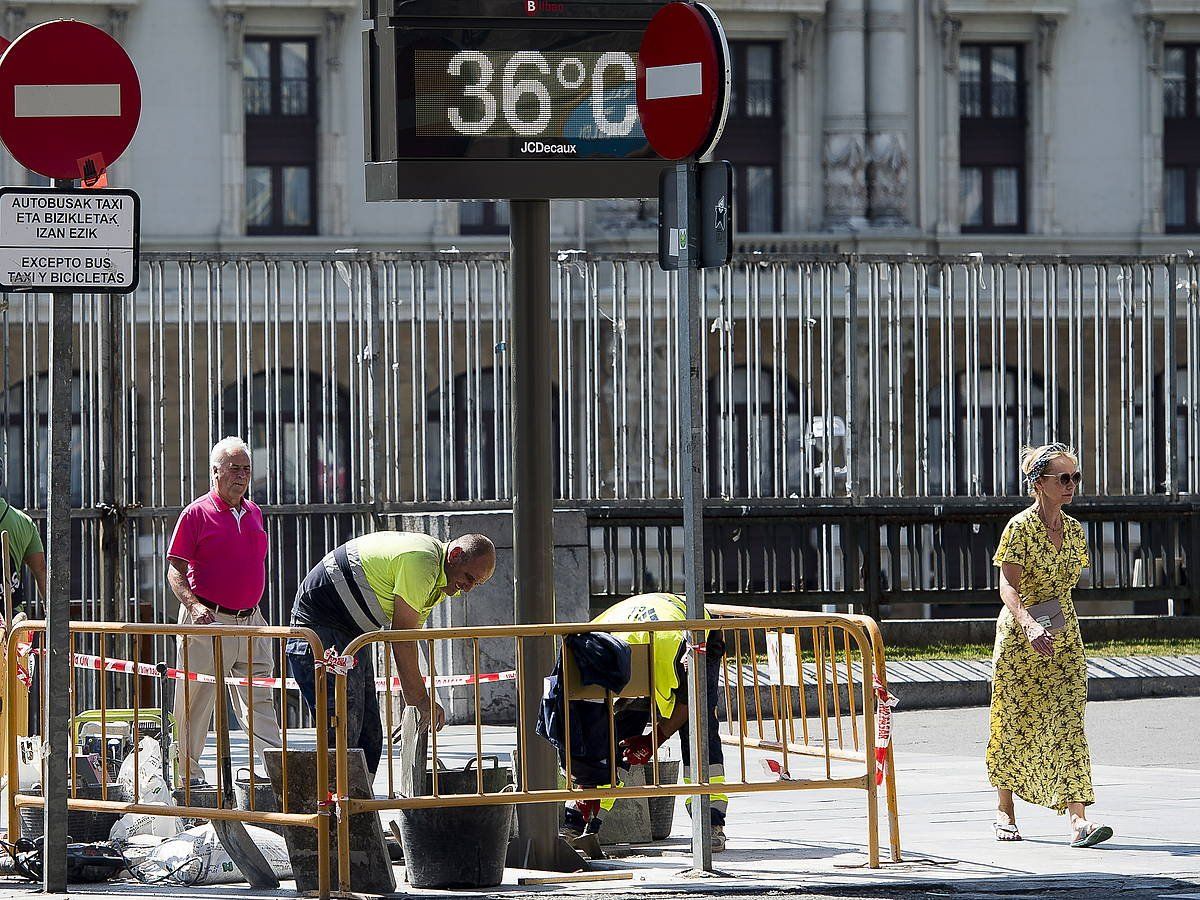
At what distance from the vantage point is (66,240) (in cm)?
814

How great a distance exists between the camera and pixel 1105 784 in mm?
11523

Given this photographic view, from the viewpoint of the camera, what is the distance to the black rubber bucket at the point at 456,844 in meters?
8.43

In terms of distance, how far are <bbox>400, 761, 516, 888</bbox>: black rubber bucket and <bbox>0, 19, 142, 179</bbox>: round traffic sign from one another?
271cm

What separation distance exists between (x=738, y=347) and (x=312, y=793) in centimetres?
873

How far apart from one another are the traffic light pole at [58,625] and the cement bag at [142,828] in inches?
28.7

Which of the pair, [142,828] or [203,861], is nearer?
[203,861]

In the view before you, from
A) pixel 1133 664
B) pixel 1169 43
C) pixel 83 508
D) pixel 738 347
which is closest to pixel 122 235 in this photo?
pixel 83 508

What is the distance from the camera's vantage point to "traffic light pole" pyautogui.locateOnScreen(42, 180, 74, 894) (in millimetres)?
8164

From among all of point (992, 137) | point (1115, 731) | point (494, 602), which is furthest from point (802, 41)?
point (1115, 731)

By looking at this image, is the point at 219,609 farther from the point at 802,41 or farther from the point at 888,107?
the point at 802,41

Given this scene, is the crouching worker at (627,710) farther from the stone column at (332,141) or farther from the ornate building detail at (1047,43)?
the ornate building detail at (1047,43)

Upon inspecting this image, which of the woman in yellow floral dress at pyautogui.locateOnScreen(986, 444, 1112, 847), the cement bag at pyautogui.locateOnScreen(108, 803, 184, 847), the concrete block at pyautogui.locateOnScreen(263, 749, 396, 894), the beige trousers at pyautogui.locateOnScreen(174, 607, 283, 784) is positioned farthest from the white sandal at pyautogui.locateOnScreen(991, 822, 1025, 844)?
the beige trousers at pyautogui.locateOnScreen(174, 607, 283, 784)

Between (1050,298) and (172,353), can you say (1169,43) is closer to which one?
(1050,298)

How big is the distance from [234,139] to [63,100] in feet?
109
